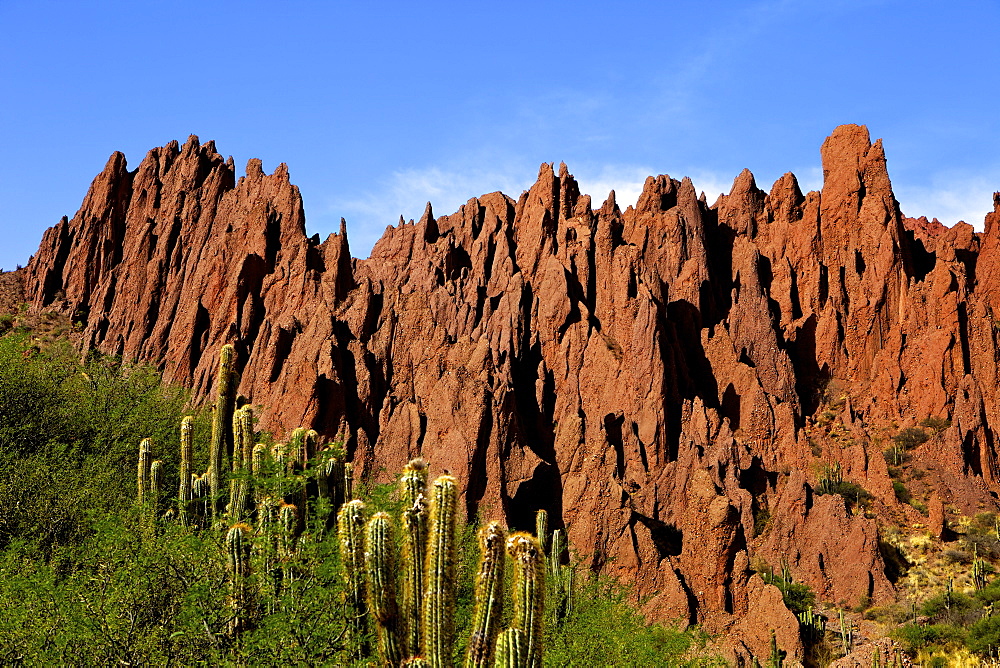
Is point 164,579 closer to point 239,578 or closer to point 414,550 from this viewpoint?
point 239,578

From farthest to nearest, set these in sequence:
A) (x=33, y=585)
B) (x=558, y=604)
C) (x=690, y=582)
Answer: (x=690, y=582)
(x=558, y=604)
(x=33, y=585)

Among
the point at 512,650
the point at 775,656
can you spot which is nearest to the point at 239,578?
the point at 512,650

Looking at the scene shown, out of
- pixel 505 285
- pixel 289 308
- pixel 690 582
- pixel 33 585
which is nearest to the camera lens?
pixel 33 585

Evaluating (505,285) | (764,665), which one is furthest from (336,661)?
(505,285)

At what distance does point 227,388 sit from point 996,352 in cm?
5926

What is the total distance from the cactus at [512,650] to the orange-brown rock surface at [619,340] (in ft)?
93.6

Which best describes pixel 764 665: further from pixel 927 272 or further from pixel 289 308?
pixel 927 272

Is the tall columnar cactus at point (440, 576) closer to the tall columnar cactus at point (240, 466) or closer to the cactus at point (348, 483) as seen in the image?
the tall columnar cactus at point (240, 466)

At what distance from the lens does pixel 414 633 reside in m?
19.3

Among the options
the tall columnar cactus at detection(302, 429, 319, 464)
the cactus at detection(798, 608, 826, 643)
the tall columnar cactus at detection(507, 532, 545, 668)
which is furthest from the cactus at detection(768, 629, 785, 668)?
the tall columnar cactus at detection(507, 532, 545, 668)

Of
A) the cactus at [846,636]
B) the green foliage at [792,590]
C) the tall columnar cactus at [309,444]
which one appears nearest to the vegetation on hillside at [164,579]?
the tall columnar cactus at [309,444]

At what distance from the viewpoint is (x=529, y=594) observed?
1697 cm

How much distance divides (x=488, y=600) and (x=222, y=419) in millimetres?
22075

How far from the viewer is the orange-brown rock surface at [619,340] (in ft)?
180
